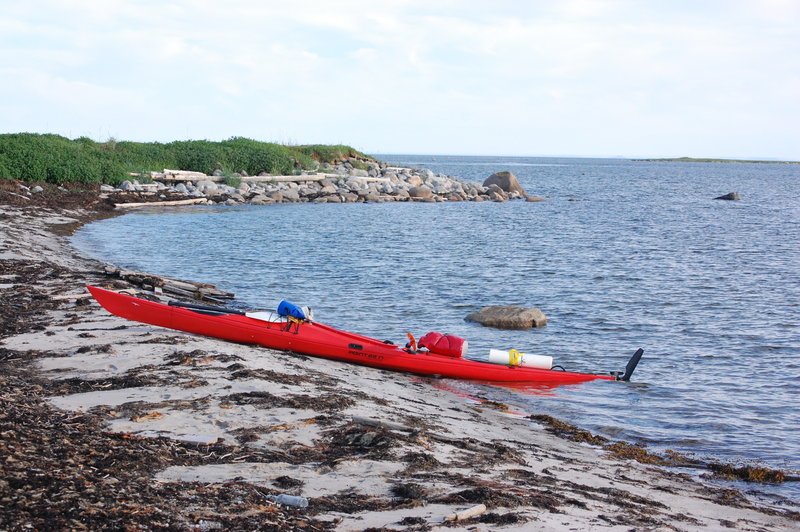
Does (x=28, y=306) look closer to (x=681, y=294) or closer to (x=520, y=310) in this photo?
(x=520, y=310)

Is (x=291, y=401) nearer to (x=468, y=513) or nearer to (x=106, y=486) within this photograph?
(x=106, y=486)

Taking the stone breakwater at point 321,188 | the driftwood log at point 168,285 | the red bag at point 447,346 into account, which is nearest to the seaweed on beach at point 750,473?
the red bag at point 447,346

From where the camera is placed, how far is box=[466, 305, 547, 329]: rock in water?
1419cm

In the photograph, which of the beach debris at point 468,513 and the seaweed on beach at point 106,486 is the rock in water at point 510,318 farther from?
the beach debris at point 468,513

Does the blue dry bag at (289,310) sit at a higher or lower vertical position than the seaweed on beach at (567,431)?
higher

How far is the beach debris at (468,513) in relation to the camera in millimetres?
4562

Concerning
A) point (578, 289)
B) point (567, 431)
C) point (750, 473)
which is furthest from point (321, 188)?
point (750, 473)

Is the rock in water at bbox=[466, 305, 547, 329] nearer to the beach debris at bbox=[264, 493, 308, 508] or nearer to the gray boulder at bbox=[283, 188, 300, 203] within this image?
the beach debris at bbox=[264, 493, 308, 508]

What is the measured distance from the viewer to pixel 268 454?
5.71 meters

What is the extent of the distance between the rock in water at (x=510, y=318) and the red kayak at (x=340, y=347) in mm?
3287

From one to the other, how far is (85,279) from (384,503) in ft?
34.6

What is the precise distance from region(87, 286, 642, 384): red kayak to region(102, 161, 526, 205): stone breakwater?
28.7m

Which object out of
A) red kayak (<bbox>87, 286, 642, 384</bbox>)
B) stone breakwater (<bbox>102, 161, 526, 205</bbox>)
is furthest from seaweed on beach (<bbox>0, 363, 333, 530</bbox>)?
stone breakwater (<bbox>102, 161, 526, 205</bbox>)

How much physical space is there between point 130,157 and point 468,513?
4288 cm
